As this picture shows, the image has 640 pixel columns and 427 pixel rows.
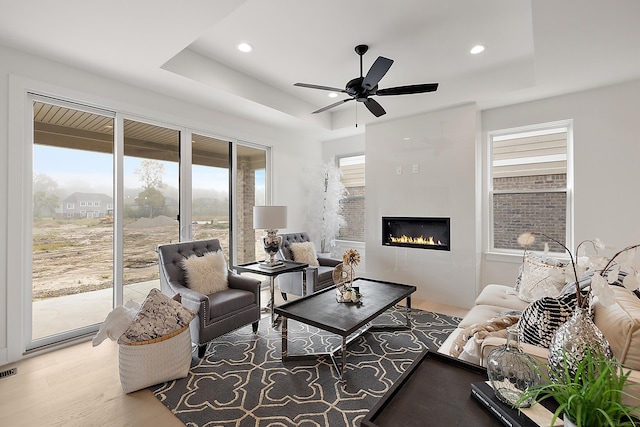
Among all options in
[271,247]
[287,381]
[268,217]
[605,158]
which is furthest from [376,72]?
[605,158]

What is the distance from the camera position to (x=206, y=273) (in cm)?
306

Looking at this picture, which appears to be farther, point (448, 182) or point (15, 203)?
point (448, 182)

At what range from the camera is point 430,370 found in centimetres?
134

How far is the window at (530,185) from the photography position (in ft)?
12.5

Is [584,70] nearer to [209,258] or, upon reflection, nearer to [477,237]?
[477,237]

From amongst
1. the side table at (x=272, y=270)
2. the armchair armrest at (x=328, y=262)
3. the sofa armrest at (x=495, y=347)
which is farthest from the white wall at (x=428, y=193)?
the sofa armrest at (x=495, y=347)

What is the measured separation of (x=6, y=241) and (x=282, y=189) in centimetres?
340

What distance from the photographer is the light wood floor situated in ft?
6.28

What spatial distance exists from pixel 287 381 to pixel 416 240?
291 cm

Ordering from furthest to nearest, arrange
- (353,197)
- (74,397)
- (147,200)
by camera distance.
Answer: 1. (353,197)
2. (147,200)
3. (74,397)

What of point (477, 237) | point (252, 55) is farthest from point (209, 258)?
point (477, 237)

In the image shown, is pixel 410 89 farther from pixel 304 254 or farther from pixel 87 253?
pixel 87 253

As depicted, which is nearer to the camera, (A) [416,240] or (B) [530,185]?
(B) [530,185]

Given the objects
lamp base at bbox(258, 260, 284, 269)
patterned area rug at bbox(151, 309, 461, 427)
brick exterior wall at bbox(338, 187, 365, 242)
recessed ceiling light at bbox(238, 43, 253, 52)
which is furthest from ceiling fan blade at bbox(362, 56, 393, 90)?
brick exterior wall at bbox(338, 187, 365, 242)
